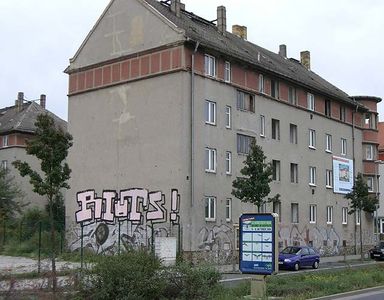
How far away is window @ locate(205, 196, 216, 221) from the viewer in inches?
1398

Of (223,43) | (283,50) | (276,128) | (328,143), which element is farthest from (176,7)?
(283,50)

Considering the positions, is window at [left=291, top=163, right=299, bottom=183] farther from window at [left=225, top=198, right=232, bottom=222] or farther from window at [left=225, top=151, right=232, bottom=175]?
window at [left=225, top=198, right=232, bottom=222]

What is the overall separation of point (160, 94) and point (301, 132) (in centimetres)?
1391

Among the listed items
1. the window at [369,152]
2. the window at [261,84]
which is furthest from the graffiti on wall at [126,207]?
the window at [369,152]

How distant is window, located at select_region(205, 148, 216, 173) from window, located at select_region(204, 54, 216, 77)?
4.75m

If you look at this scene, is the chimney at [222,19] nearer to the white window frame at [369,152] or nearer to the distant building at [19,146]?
the white window frame at [369,152]

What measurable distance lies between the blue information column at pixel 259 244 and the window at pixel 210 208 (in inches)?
737

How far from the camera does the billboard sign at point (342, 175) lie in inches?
1959

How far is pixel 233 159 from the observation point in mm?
37938

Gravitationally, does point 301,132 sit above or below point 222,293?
above

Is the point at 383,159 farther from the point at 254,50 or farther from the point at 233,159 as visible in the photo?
the point at 233,159

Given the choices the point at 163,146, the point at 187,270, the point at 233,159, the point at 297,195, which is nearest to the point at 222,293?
the point at 187,270

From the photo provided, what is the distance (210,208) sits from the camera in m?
35.8

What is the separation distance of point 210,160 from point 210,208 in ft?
9.52
